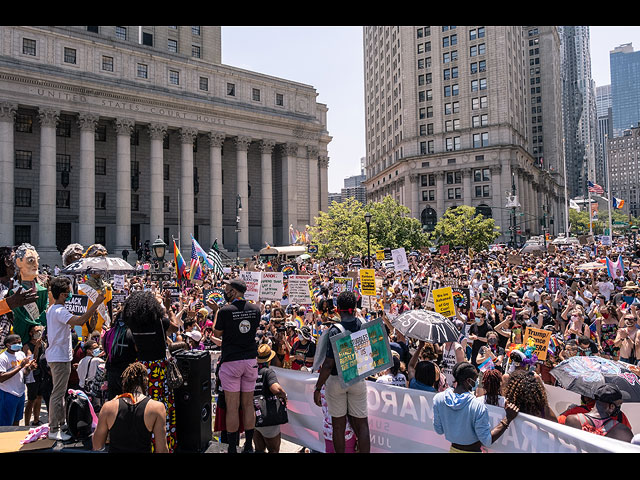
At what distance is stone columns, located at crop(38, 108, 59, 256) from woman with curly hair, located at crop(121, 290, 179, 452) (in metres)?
45.4

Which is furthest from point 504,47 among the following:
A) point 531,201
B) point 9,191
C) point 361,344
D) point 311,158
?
point 361,344

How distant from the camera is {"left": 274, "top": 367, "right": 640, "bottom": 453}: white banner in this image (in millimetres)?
5051

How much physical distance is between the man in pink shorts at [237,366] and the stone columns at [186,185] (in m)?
49.3

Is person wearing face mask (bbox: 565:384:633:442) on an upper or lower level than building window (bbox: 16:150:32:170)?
lower

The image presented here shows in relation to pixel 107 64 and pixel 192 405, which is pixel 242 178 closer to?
pixel 107 64

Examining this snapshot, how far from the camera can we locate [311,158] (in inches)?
2510

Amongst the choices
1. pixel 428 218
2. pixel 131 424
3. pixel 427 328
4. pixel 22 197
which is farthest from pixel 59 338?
pixel 428 218

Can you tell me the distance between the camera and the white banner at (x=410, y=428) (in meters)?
5.05

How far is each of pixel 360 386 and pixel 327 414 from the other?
729mm

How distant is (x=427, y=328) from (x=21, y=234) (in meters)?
51.9

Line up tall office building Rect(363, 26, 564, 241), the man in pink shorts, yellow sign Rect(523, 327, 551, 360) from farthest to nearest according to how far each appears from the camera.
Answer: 1. tall office building Rect(363, 26, 564, 241)
2. yellow sign Rect(523, 327, 551, 360)
3. the man in pink shorts

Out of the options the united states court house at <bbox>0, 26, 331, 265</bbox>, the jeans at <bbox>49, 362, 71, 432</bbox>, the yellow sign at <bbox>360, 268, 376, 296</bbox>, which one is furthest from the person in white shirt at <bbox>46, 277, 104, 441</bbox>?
the united states court house at <bbox>0, 26, 331, 265</bbox>

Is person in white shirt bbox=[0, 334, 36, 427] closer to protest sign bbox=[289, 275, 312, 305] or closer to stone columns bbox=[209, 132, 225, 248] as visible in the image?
protest sign bbox=[289, 275, 312, 305]
